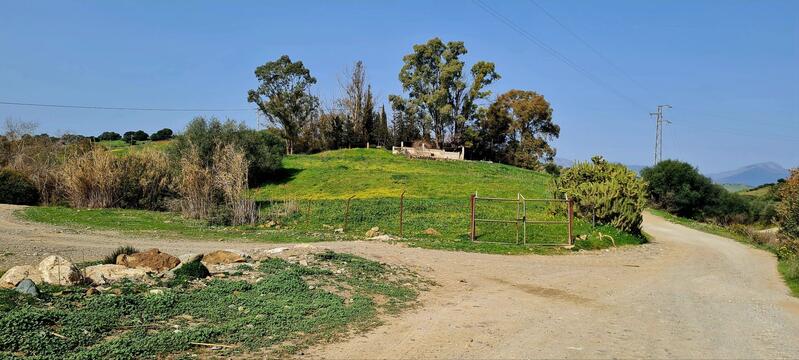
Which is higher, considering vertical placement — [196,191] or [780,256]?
[196,191]

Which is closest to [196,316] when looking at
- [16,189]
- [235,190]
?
[235,190]

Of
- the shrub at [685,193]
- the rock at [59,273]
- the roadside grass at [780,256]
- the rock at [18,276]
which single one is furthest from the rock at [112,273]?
the shrub at [685,193]

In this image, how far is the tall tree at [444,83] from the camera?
70.6 m

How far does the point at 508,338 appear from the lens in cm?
834

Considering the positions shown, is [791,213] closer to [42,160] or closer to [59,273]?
[59,273]

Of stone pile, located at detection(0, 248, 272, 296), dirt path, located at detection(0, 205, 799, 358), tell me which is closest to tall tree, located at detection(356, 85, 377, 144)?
dirt path, located at detection(0, 205, 799, 358)

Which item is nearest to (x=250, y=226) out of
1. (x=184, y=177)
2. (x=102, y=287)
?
(x=184, y=177)

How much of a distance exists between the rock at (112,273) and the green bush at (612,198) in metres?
20.8

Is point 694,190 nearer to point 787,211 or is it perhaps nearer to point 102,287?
point 787,211

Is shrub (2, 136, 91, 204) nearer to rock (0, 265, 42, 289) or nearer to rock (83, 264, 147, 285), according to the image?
rock (83, 264, 147, 285)

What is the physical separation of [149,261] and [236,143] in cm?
3484

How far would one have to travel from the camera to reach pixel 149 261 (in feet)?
36.7

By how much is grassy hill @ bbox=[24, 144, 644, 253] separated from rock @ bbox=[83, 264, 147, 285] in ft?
36.0

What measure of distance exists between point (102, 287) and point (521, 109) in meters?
66.7
